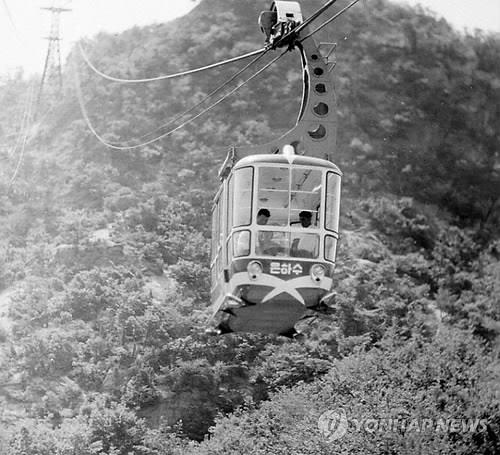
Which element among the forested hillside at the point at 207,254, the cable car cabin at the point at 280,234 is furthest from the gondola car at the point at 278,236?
the forested hillside at the point at 207,254

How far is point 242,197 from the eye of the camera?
1606 cm

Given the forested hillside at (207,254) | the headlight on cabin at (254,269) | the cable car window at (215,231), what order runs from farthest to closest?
the forested hillside at (207,254) < the cable car window at (215,231) < the headlight on cabin at (254,269)

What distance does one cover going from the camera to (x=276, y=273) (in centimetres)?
1595

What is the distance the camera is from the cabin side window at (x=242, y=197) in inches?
629

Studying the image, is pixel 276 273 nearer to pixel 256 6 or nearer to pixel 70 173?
pixel 70 173

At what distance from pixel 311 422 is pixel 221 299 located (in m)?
16.6

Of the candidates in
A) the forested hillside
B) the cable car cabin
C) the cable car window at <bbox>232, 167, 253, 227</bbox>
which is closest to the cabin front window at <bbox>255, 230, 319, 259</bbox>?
the cable car cabin

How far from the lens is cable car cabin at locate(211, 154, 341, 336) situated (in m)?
15.9

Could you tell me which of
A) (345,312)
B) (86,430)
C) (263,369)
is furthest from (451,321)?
(86,430)

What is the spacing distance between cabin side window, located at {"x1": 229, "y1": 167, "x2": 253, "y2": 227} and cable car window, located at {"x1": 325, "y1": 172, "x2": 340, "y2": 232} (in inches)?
48.8

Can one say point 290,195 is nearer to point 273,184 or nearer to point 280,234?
point 273,184

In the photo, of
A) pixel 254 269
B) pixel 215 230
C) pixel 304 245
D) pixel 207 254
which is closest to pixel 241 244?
pixel 254 269

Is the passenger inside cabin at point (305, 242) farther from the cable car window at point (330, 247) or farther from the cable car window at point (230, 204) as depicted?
the cable car window at point (230, 204)

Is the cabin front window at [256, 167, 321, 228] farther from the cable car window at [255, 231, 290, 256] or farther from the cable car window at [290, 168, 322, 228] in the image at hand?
the cable car window at [255, 231, 290, 256]
